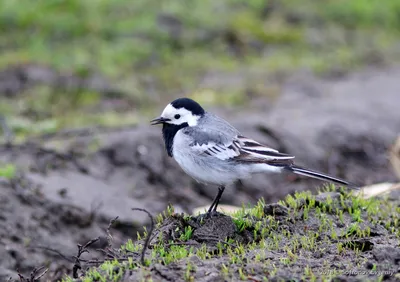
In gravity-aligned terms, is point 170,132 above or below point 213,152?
above

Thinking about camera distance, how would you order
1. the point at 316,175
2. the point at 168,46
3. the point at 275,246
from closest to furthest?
1. the point at 275,246
2. the point at 316,175
3. the point at 168,46

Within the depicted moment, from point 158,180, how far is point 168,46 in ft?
20.2

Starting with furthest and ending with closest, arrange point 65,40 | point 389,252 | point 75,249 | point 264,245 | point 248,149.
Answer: point 65,40 < point 75,249 < point 248,149 < point 264,245 < point 389,252

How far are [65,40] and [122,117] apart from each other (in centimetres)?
363

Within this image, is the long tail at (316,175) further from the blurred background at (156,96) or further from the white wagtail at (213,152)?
the blurred background at (156,96)

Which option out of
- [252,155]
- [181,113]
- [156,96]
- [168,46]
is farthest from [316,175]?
[168,46]

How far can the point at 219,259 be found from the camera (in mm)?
5797

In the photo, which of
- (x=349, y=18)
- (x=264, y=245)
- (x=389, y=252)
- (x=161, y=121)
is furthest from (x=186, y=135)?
(x=349, y=18)

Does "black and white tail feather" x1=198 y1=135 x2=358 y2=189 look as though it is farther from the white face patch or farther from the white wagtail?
the white face patch

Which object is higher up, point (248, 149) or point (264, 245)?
point (248, 149)

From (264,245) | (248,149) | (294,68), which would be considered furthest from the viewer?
(294,68)

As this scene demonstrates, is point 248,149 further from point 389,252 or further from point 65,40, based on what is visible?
point 65,40

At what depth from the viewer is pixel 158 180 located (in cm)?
1032

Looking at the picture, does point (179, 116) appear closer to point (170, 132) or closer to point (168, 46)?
point (170, 132)
